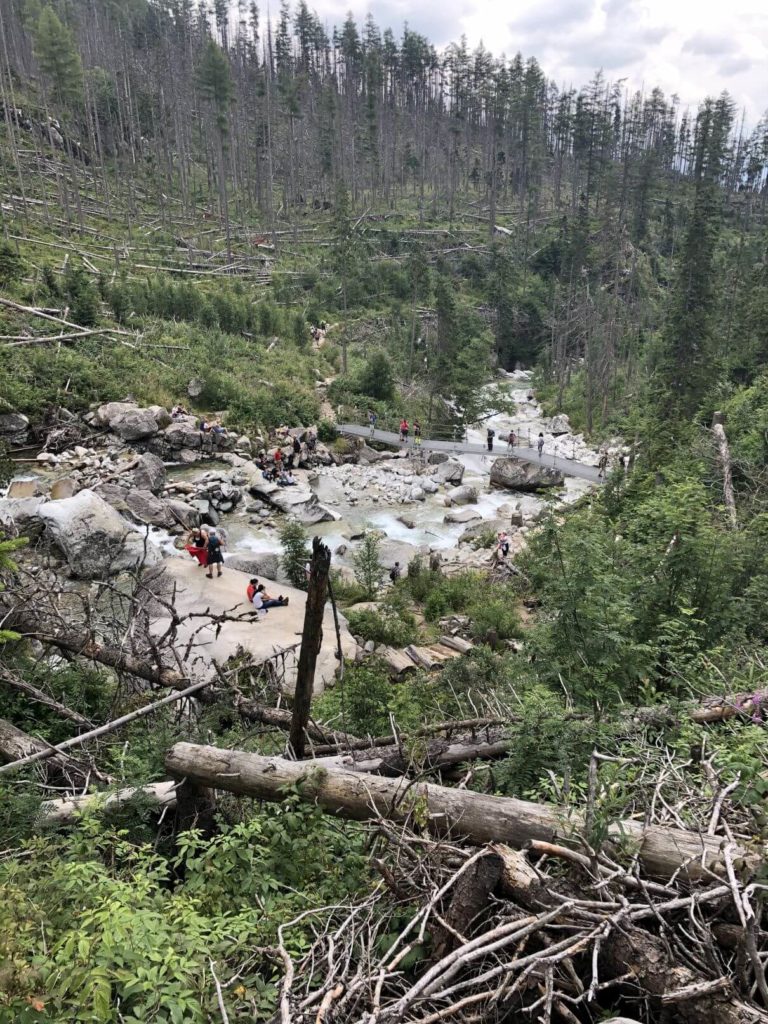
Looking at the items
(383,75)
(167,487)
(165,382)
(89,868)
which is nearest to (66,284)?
A: (165,382)

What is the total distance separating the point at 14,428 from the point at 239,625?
13.9 meters

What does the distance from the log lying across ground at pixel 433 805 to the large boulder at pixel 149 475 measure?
17048mm

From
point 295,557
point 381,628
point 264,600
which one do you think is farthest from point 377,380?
point 381,628

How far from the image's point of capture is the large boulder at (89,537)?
14.1 m

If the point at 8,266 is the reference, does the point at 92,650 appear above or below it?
below

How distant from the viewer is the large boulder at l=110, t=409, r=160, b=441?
2203 cm

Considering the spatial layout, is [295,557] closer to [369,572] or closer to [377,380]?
[369,572]

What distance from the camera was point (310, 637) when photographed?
3789 millimetres

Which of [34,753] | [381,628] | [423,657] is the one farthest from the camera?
[381,628]

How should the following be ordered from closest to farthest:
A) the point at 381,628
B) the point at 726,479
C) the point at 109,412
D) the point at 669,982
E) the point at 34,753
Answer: the point at 669,982 < the point at 34,753 < the point at 726,479 < the point at 381,628 < the point at 109,412

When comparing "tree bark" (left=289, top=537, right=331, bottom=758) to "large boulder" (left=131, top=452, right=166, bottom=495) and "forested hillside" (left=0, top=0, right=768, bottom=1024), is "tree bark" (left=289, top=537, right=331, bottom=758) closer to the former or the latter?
"forested hillside" (left=0, top=0, right=768, bottom=1024)

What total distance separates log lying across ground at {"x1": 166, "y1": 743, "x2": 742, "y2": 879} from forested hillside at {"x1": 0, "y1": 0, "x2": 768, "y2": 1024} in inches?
0.8

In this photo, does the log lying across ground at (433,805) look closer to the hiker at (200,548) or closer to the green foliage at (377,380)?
the hiker at (200,548)

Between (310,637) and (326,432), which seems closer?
(310,637)
